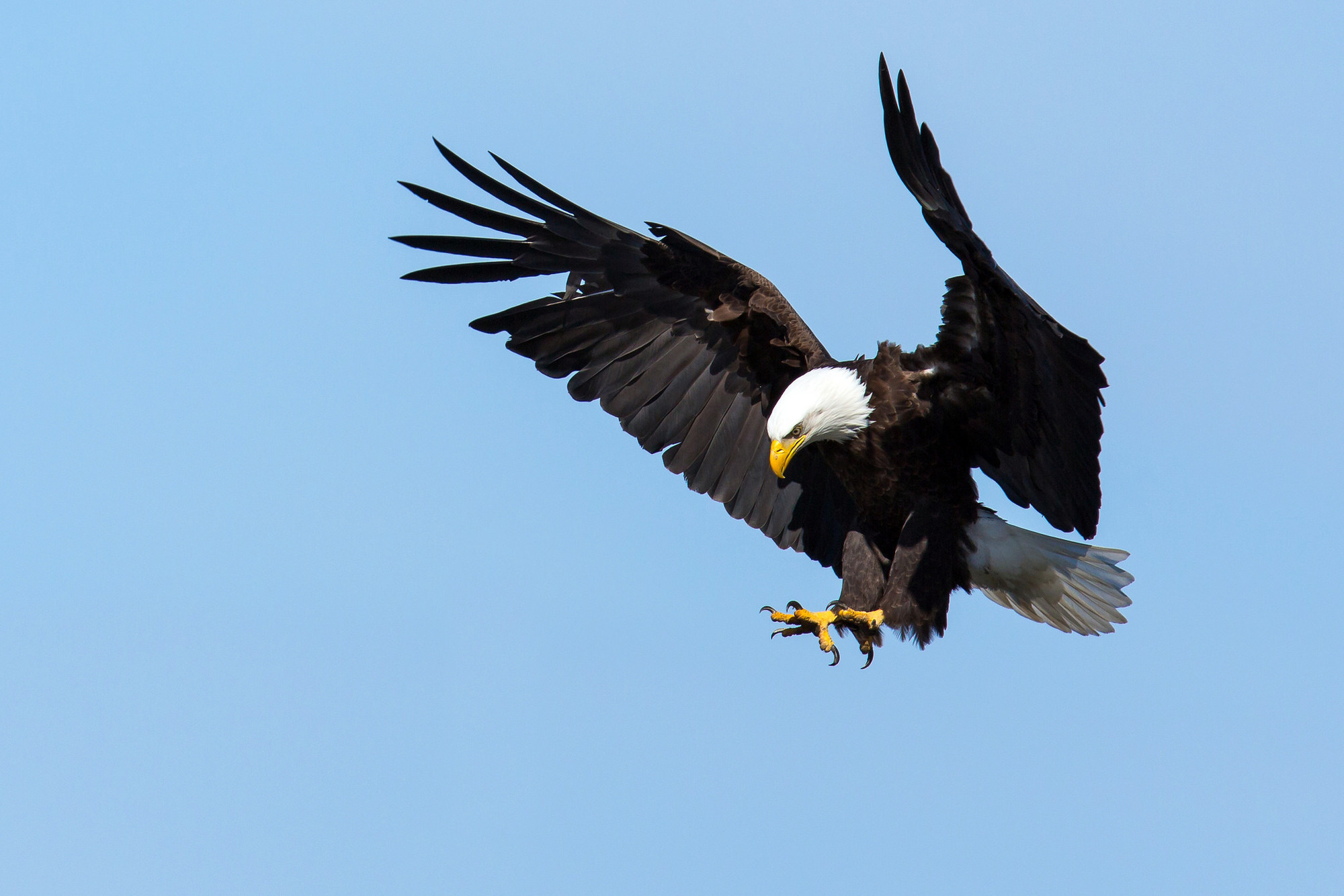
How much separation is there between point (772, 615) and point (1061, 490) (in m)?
1.27

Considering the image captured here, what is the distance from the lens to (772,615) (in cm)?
601

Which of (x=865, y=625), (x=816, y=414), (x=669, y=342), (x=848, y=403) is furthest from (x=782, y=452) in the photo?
(x=669, y=342)

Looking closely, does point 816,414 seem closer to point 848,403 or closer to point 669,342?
point 848,403

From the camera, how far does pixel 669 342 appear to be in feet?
22.6

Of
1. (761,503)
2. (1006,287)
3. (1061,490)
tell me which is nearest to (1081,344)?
(1006,287)

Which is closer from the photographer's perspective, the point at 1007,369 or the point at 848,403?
the point at 1007,369

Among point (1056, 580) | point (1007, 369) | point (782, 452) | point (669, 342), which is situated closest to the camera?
point (1007, 369)

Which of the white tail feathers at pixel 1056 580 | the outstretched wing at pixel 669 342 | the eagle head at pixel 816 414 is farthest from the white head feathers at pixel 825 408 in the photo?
the white tail feathers at pixel 1056 580

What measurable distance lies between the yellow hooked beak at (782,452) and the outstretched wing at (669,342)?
0.60 metres

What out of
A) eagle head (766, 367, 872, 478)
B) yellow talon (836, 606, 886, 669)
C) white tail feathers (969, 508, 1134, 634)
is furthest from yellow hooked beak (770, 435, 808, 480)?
white tail feathers (969, 508, 1134, 634)

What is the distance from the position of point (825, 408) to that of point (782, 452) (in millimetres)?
248

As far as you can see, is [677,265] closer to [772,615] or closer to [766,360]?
[766,360]

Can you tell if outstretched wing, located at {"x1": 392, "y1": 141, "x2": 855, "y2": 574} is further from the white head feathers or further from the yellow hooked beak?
the yellow hooked beak

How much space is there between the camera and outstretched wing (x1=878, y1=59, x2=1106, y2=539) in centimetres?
518
